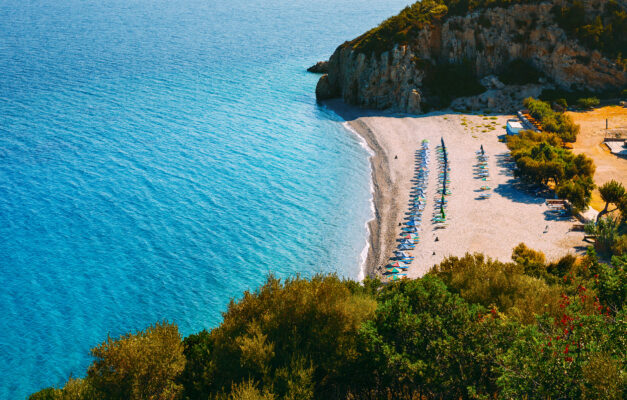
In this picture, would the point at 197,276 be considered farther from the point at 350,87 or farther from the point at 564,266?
the point at 350,87

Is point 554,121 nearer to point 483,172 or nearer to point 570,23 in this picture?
point 483,172

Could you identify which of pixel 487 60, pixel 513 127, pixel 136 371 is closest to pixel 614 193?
pixel 513 127

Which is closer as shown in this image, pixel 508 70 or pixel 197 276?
pixel 197 276

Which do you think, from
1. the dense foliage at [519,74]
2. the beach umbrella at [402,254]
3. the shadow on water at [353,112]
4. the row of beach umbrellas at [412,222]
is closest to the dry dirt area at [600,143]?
the dense foliage at [519,74]

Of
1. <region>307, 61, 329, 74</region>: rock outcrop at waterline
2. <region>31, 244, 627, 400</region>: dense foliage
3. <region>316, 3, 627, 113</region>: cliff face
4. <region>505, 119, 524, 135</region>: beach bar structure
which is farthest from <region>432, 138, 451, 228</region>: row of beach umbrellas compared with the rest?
<region>307, 61, 329, 74</region>: rock outcrop at waterline

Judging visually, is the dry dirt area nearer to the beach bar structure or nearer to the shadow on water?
the beach bar structure

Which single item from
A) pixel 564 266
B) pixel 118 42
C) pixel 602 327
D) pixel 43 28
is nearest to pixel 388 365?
pixel 602 327

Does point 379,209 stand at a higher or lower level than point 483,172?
lower
